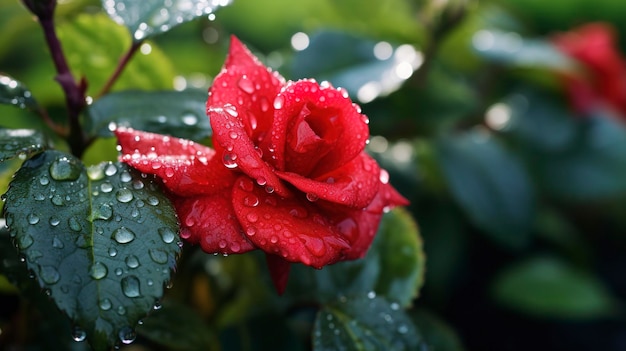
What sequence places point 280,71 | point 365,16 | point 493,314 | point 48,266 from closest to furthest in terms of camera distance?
point 48,266 < point 280,71 < point 493,314 < point 365,16

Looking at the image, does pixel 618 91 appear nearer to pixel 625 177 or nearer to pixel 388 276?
pixel 625 177

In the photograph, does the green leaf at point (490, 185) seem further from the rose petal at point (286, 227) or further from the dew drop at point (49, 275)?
the dew drop at point (49, 275)

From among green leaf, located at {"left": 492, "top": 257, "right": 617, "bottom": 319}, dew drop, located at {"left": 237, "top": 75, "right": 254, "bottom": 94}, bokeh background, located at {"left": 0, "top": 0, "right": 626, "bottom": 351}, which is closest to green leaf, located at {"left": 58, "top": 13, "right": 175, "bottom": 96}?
bokeh background, located at {"left": 0, "top": 0, "right": 626, "bottom": 351}

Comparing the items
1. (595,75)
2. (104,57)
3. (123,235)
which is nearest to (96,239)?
(123,235)

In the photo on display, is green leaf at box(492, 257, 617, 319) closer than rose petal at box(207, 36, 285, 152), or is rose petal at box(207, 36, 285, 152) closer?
rose petal at box(207, 36, 285, 152)

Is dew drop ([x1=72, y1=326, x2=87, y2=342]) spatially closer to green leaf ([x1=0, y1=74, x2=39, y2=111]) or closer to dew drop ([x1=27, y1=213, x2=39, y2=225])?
dew drop ([x1=27, y1=213, x2=39, y2=225])

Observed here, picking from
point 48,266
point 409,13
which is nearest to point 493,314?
point 409,13
